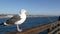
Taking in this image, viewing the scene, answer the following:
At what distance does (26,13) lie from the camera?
539 cm

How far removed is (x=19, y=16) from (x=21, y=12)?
14 centimetres

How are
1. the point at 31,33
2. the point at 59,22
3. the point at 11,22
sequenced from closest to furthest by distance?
the point at 31,33 < the point at 11,22 < the point at 59,22

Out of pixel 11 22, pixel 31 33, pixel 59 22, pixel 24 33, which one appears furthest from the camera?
pixel 59 22

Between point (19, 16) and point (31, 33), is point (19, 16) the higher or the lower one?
the higher one

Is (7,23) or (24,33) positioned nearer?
(24,33)

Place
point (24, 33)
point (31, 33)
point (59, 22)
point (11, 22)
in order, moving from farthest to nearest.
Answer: point (59, 22) → point (11, 22) → point (31, 33) → point (24, 33)

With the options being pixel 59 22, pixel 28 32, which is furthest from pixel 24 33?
pixel 59 22

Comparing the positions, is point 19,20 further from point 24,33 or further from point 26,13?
point 24,33

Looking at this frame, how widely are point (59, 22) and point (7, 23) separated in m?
7.15

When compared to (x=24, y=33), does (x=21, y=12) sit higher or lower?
higher

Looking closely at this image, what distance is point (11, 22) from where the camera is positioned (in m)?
5.11

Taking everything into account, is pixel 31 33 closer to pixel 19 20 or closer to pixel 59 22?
pixel 19 20

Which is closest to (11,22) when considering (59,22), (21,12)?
(21,12)

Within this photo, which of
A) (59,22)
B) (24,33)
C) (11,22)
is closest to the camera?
(24,33)
